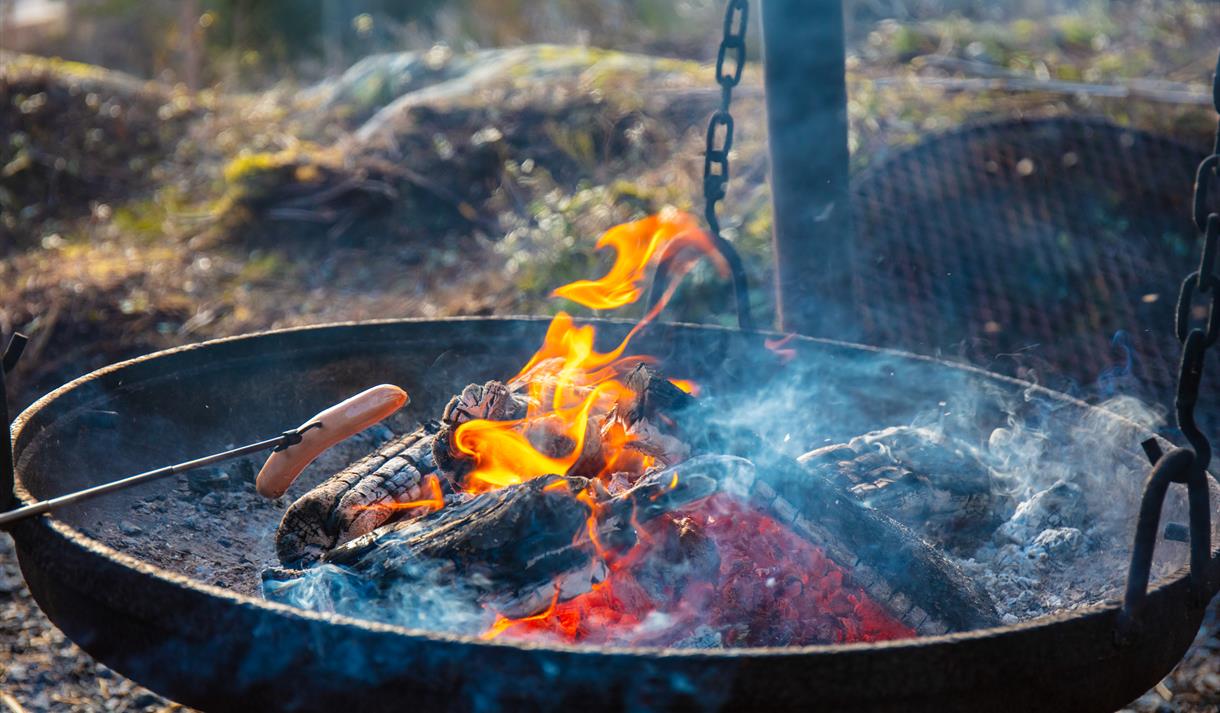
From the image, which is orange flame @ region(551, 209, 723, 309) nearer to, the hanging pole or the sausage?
the hanging pole

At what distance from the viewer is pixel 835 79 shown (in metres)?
3.14

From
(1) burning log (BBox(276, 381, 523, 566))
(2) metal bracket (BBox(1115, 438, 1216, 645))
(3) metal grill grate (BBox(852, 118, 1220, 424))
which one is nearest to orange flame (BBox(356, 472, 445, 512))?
(1) burning log (BBox(276, 381, 523, 566))

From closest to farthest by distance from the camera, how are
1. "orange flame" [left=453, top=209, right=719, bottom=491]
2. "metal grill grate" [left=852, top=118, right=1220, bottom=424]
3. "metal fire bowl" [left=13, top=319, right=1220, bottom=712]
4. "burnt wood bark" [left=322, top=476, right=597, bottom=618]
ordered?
"metal fire bowl" [left=13, top=319, right=1220, bottom=712], "burnt wood bark" [left=322, top=476, right=597, bottom=618], "orange flame" [left=453, top=209, right=719, bottom=491], "metal grill grate" [left=852, top=118, right=1220, bottom=424]

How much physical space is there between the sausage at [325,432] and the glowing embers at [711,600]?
646 mm

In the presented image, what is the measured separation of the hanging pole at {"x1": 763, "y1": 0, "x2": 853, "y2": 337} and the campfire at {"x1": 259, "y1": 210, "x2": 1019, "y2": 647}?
3.15ft

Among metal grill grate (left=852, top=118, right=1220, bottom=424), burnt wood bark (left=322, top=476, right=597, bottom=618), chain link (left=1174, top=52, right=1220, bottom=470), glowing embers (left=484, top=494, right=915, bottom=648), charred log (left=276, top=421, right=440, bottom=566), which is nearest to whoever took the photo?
chain link (left=1174, top=52, right=1220, bottom=470)

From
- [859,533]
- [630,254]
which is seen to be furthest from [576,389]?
[859,533]

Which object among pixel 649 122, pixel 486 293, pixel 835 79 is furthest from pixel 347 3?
pixel 835 79

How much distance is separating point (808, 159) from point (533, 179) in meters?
3.10

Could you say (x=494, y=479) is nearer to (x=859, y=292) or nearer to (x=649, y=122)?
(x=859, y=292)

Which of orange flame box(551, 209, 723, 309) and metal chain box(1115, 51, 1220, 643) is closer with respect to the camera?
metal chain box(1115, 51, 1220, 643)

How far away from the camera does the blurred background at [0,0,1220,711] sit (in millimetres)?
4867

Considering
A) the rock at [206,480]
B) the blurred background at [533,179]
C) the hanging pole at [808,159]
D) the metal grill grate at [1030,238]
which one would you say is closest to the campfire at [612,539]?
the rock at [206,480]

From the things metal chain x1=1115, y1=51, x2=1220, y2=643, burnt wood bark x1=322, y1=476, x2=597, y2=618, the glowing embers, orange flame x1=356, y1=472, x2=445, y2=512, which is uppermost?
metal chain x1=1115, y1=51, x2=1220, y2=643
